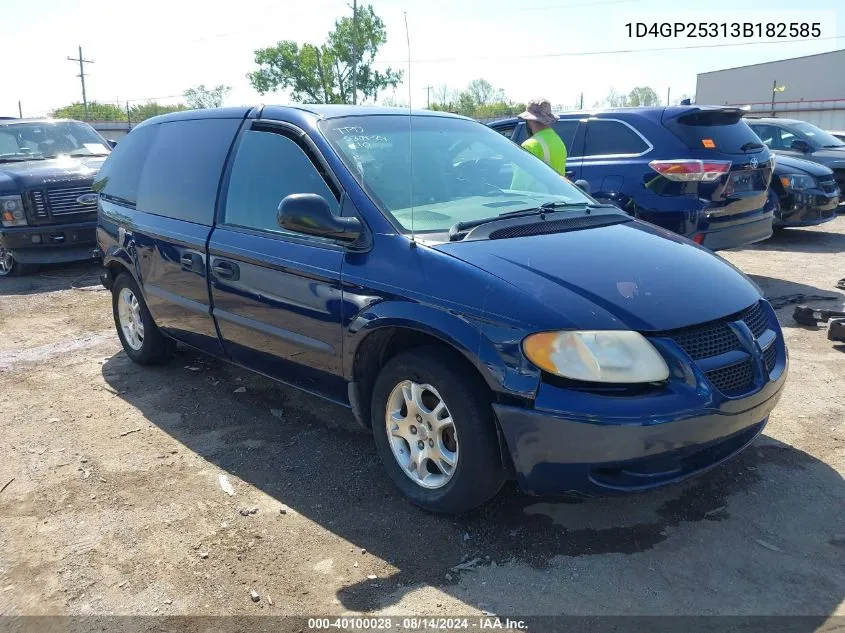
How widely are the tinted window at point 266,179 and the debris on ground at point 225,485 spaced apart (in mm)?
1318

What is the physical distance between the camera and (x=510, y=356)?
8.97ft

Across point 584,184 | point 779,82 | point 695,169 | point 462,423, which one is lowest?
point 462,423

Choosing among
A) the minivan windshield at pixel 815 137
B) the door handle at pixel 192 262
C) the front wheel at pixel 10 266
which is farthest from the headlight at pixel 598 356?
the minivan windshield at pixel 815 137

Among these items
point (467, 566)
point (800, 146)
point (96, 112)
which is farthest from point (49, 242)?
point (96, 112)

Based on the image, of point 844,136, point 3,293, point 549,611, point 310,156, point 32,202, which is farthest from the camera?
point 844,136

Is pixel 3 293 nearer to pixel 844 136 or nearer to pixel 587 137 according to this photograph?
pixel 587 137

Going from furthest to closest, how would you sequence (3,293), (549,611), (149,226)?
(3,293)
(149,226)
(549,611)

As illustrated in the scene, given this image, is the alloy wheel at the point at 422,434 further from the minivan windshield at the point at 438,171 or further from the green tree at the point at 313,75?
the green tree at the point at 313,75

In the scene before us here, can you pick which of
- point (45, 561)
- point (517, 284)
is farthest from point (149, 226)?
point (517, 284)

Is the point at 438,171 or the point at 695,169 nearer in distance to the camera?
the point at 438,171

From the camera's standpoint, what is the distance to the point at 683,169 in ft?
21.3

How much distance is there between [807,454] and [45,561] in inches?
145

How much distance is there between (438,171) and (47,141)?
27.6 ft

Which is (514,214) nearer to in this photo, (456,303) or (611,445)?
(456,303)
